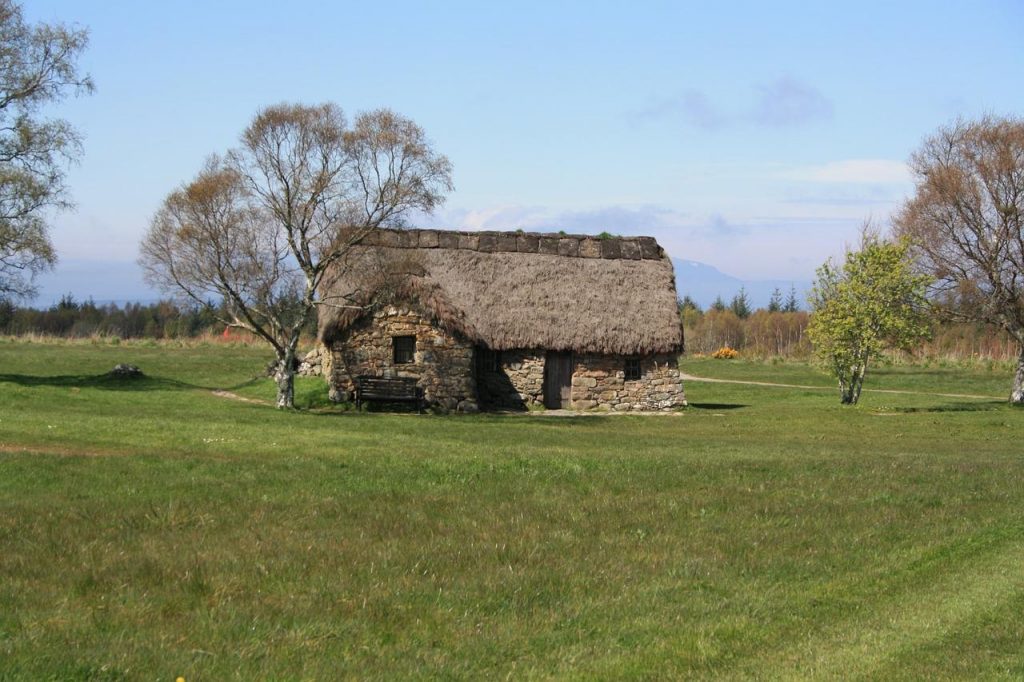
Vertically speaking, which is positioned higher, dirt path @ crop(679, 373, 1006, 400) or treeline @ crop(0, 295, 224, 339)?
treeline @ crop(0, 295, 224, 339)

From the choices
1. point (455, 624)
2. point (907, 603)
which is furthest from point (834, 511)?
point (455, 624)

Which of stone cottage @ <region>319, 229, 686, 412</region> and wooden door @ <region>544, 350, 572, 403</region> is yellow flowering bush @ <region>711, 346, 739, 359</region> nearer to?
stone cottage @ <region>319, 229, 686, 412</region>

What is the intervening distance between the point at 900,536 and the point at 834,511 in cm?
135

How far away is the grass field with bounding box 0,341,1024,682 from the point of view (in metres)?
7.41

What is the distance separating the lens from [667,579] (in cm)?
949

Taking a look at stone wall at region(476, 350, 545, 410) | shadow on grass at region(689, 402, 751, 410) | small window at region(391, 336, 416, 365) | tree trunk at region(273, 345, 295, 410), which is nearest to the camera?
tree trunk at region(273, 345, 295, 410)

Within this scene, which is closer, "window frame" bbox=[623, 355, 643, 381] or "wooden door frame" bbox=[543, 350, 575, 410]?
"wooden door frame" bbox=[543, 350, 575, 410]

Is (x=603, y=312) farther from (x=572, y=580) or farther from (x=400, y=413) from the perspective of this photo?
(x=572, y=580)

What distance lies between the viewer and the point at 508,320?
36625 millimetres

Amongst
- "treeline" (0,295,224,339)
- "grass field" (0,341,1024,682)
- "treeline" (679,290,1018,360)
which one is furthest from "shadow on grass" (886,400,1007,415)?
"treeline" (0,295,224,339)

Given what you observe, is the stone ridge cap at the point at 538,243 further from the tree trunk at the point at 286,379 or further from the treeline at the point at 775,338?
the treeline at the point at 775,338

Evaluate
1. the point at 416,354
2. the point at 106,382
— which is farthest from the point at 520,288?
the point at 106,382

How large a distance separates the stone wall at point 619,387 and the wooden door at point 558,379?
8.9 inches

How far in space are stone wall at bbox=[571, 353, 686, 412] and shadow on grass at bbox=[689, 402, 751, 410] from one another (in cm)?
125
